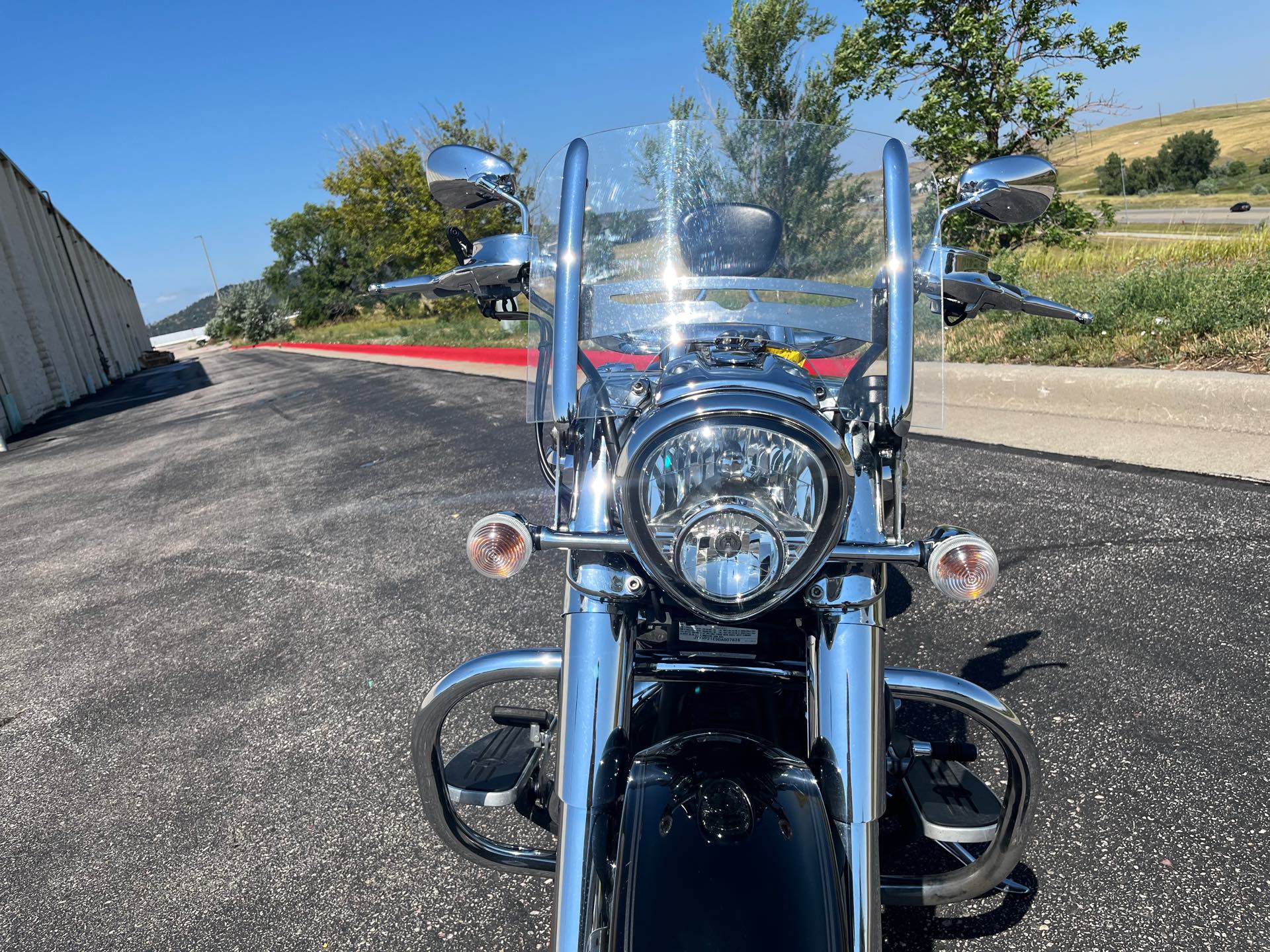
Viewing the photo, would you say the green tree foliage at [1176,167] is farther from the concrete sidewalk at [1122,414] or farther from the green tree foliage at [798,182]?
the green tree foliage at [798,182]

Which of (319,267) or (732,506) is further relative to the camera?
(319,267)

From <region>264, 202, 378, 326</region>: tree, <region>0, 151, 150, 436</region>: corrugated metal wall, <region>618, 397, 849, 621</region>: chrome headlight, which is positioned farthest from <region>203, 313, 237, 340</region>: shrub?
<region>618, 397, 849, 621</region>: chrome headlight

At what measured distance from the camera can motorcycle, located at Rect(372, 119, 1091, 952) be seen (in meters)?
1.32

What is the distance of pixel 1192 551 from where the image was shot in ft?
12.4

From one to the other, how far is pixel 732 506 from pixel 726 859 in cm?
53

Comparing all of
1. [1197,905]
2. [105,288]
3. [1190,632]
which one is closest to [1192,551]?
[1190,632]

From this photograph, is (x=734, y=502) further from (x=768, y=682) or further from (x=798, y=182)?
(x=798, y=182)

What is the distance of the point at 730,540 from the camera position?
1.34m

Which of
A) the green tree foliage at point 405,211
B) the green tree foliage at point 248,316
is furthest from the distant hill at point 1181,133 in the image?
the green tree foliage at point 248,316

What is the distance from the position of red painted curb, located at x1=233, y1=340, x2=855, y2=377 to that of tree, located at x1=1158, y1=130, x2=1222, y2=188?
53.2 meters

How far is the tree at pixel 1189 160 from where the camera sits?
54.3 metres

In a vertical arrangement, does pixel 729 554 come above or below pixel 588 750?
above

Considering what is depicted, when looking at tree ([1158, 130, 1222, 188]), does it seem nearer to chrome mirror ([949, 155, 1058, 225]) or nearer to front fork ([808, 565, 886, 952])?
chrome mirror ([949, 155, 1058, 225])

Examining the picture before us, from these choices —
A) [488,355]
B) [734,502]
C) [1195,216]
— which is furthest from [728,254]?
[1195,216]
